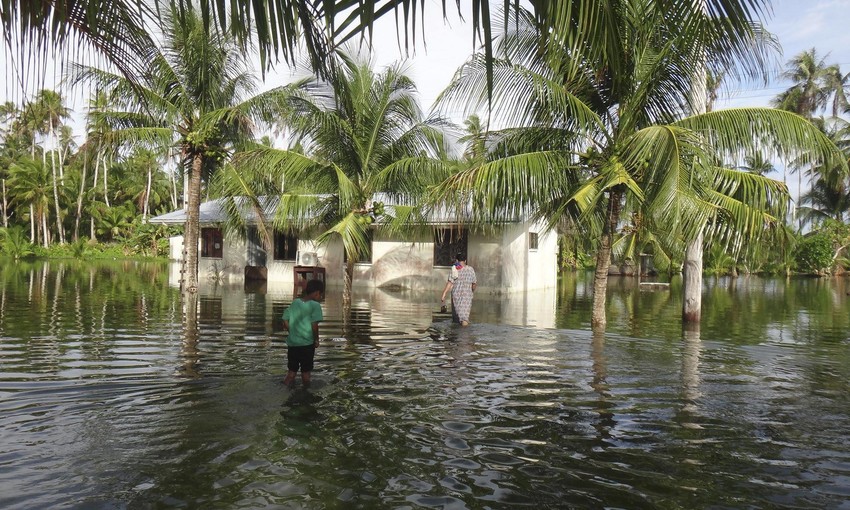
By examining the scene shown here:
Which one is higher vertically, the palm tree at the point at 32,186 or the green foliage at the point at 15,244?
the palm tree at the point at 32,186

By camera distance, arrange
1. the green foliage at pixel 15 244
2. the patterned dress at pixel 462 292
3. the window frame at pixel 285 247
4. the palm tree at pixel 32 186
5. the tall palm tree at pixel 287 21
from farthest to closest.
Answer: the palm tree at pixel 32 186, the green foliage at pixel 15 244, the window frame at pixel 285 247, the patterned dress at pixel 462 292, the tall palm tree at pixel 287 21

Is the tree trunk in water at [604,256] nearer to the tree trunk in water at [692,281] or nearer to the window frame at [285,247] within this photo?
the tree trunk in water at [692,281]

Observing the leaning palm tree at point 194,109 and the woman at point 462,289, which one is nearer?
the woman at point 462,289

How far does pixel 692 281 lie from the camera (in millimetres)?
14453

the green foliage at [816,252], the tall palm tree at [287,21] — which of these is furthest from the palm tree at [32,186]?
the green foliage at [816,252]

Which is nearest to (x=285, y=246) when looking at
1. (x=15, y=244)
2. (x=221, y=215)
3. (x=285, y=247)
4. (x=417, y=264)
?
(x=285, y=247)

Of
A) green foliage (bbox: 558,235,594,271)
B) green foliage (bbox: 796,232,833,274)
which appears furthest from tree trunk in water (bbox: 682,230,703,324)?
green foliage (bbox: 796,232,833,274)

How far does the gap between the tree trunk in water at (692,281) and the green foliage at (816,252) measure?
37.1 metres

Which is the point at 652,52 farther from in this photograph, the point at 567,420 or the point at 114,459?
the point at 114,459

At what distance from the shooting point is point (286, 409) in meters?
6.84

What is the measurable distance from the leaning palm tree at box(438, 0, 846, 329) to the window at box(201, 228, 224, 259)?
697 inches

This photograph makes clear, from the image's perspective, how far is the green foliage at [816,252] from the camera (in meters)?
45.5

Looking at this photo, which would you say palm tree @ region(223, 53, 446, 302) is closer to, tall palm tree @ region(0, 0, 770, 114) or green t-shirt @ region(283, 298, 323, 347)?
green t-shirt @ region(283, 298, 323, 347)

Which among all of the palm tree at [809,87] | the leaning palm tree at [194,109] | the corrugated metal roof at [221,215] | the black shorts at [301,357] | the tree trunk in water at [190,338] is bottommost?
the tree trunk in water at [190,338]
